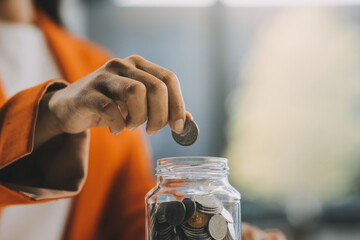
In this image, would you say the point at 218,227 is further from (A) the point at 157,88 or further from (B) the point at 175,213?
(A) the point at 157,88

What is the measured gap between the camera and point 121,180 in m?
1.00

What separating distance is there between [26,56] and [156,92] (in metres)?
0.72

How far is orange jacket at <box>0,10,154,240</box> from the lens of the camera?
53cm

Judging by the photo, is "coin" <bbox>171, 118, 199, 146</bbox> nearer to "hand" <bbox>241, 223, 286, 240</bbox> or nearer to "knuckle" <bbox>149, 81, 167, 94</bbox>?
"knuckle" <bbox>149, 81, 167, 94</bbox>

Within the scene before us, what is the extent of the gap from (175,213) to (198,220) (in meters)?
A: 0.03

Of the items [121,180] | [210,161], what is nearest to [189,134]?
[210,161]

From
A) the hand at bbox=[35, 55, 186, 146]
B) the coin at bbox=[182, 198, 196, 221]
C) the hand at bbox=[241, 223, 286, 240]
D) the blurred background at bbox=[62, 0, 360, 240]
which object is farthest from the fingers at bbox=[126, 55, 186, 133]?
the blurred background at bbox=[62, 0, 360, 240]

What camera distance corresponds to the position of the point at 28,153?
516mm

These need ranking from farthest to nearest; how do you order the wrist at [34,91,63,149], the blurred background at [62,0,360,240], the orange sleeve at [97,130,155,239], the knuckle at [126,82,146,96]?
1. the blurred background at [62,0,360,240]
2. the orange sleeve at [97,130,155,239]
3. the wrist at [34,91,63,149]
4. the knuckle at [126,82,146,96]

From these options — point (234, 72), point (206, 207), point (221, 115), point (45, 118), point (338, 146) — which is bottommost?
point (338, 146)

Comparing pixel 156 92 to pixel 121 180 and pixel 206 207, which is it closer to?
pixel 206 207

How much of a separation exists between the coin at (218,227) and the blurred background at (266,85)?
6.95 feet

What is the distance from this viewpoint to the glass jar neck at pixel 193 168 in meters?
0.56

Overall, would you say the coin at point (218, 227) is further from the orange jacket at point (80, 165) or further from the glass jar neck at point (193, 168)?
the orange jacket at point (80, 165)
